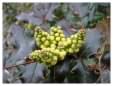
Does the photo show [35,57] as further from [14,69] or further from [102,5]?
[102,5]

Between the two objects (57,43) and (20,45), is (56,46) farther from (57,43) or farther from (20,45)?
(20,45)

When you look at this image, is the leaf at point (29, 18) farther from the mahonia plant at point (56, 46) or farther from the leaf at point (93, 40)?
the leaf at point (93, 40)

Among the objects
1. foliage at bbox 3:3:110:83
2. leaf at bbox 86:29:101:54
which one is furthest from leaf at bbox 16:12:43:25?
leaf at bbox 86:29:101:54

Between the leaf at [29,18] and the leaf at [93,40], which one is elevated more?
the leaf at [29,18]

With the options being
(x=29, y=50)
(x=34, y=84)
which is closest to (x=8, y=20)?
(x=29, y=50)

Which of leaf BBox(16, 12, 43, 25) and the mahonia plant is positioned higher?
leaf BBox(16, 12, 43, 25)

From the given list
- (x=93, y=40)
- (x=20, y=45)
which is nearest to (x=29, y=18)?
(x=20, y=45)

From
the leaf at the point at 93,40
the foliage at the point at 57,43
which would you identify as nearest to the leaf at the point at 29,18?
the foliage at the point at 57,43

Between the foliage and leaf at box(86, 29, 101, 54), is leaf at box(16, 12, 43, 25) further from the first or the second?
leaf at box(86, 29, 101, 54)
